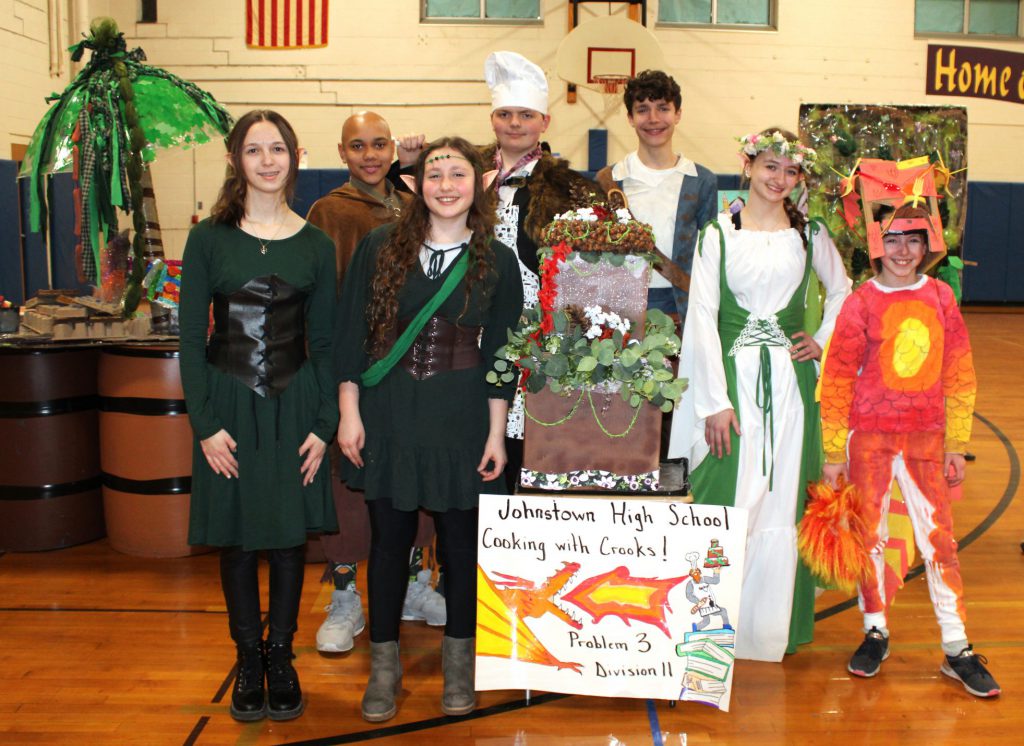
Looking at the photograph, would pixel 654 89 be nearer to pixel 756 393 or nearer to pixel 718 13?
pixel 756 393

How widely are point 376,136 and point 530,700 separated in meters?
1.82

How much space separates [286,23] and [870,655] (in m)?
9.51

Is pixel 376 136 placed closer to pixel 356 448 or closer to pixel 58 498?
pixel 356 448

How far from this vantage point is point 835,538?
265 centimetres

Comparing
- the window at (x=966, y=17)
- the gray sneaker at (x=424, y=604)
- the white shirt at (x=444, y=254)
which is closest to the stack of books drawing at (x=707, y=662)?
the gray sneaker at (x=424, y=604)

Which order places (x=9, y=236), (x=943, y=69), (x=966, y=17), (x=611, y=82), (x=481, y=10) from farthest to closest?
(x=966, y=17) < (x=481, y=10) < (x=611, y=82) < (x=9, y=236) < (x=943, y=69)

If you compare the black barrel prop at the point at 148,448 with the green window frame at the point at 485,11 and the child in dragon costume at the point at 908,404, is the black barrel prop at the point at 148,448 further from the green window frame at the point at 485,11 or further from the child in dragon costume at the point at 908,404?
the green window frame at the point at 485,11

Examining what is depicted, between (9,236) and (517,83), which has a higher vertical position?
(517,83)

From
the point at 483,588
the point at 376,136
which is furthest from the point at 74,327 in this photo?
the point at 483,588

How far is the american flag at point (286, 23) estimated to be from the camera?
10.2 metres

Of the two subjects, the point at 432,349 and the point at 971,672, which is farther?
the point at 971,672

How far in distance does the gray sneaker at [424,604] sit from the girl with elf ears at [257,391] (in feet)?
2.32

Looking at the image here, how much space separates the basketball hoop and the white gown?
26.1 feet

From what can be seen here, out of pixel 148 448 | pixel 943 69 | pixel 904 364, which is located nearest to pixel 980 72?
pixel 943 69
